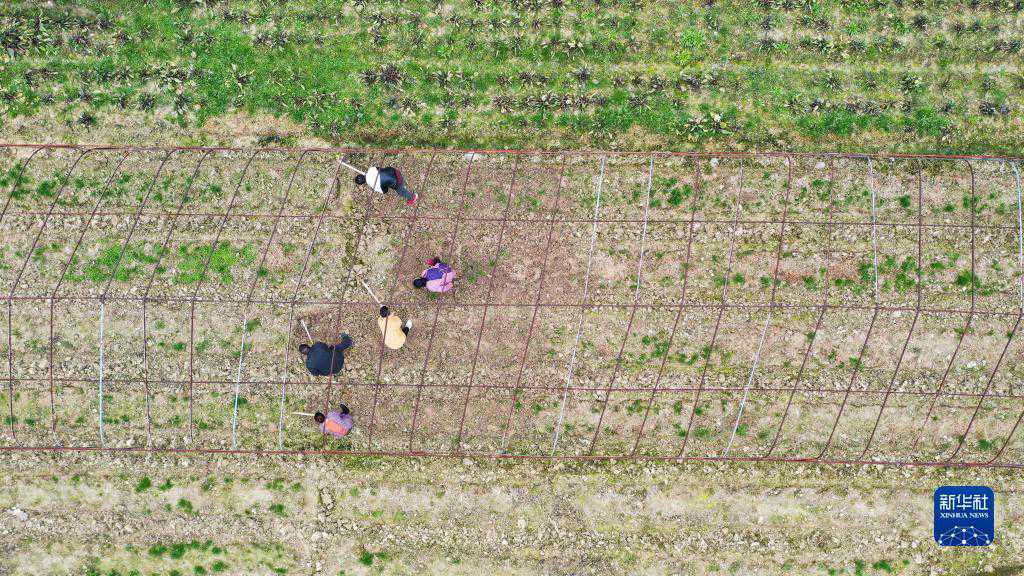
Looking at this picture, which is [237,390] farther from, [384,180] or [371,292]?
[384,180]

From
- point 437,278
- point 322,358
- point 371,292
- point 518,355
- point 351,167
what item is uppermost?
point 351,167

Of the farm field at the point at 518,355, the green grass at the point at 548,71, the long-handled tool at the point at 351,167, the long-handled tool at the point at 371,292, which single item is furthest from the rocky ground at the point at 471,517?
the green grass at the point at 548,71

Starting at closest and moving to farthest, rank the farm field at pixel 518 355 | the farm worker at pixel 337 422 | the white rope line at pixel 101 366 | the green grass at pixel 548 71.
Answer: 1. the farm worker at pixel 337 422
2. the white rope line at pixel 101 366
3. the farm field at pixel 518 355
4. the green grass at pixel 548 71

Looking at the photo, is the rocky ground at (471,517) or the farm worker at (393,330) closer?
the farm worker at (393,330)

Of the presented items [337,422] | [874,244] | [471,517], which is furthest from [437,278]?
[874,244]

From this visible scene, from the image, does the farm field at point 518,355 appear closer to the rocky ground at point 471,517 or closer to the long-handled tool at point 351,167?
the rocky ground at point 471,517

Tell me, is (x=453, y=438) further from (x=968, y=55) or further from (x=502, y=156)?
(x=968, y=55)

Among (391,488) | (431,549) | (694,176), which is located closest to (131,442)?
(391,488)
